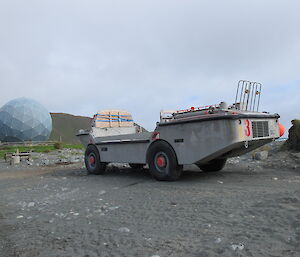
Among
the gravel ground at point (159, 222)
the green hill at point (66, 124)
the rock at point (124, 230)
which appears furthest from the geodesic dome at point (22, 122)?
the rock at point (124, 230)

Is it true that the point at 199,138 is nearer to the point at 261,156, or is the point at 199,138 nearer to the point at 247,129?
the point at 247,129

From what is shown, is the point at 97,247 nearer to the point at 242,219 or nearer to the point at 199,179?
the point at 242,219

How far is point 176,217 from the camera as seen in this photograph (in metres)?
3.06

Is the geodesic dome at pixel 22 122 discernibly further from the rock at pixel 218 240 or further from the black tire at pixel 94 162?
the rock at pixel 218 240

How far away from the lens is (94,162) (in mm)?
7645

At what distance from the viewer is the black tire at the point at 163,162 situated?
535 cm

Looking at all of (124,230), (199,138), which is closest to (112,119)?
(199,138)

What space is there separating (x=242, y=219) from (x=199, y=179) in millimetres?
2873

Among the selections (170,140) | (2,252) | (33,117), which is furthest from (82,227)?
(33,117)

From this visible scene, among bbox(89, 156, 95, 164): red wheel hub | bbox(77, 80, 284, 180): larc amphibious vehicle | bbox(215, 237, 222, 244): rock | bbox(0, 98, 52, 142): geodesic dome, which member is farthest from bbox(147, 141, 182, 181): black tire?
bbox(0, 98, 52, 142): geodesic dome

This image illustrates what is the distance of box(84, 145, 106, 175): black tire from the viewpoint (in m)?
7.46

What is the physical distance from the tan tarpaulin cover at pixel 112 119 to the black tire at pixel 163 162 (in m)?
3.02

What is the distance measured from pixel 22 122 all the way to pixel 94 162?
25.7 m

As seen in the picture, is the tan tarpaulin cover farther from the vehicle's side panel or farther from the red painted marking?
the red painted marking
